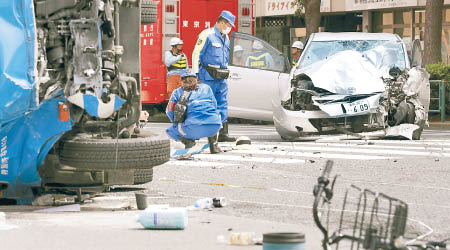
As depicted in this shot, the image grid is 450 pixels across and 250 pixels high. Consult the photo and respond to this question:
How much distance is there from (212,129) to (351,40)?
4.89 metres

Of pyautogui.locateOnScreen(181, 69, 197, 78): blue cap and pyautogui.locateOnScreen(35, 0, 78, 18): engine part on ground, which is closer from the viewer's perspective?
pyautogui.locateOnScreen(35, 0, 78, 18): engine part on ground

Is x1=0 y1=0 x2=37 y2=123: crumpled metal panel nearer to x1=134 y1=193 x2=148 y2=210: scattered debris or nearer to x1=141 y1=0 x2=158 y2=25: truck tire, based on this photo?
x1=134 y1=193 x2=148 y2=210: scattered debris

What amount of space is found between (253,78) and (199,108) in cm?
534

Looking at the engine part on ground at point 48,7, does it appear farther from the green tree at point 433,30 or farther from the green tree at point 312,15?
the green tree at point 312,15

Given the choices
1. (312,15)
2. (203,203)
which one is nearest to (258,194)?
(203,203)

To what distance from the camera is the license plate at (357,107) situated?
17375 millimetres

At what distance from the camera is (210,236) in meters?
7.93

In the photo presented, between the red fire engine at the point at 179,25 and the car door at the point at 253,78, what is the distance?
19.4ft

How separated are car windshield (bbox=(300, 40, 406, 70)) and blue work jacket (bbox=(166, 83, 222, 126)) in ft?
12.7

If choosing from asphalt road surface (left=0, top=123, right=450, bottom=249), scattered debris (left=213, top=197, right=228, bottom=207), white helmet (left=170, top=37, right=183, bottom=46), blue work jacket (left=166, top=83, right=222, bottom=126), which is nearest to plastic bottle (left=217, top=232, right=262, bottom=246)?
asphalt road surface (left=0, top=123, right=450, bottom=249)

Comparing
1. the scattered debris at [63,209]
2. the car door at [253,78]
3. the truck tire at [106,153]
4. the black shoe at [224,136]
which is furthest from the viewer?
the car door at [253,78]

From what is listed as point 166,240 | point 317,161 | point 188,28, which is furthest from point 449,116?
point 166,240

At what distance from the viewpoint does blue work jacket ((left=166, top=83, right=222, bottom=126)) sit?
14516 mm

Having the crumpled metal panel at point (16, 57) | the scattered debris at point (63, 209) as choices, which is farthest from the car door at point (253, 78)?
the crumpled metal panel at point (16, 57)
